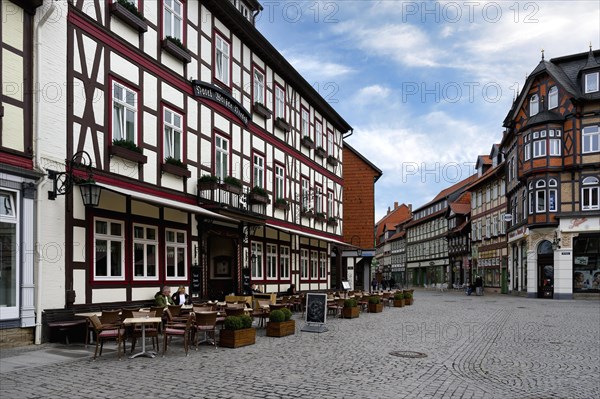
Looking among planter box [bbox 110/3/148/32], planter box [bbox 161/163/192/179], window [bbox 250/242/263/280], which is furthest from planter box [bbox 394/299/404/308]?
planter box [bbox 110/3/148/32]

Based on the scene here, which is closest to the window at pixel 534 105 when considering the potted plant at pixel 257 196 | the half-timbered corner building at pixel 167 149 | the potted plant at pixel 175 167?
the half-timbered corner building at pixel 167 149

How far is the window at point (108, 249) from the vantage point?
14156mm

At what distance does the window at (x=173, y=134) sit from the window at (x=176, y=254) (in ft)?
7.75

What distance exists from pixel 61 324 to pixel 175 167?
6355mm

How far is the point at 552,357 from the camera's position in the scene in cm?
1220

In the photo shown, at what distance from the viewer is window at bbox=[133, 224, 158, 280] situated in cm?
1577

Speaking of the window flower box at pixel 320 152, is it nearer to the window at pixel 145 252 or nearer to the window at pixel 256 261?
the window at pixel 256 261

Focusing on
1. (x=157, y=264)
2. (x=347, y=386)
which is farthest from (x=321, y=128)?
(x=347, y=386)

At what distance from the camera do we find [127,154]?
1500 centimetres

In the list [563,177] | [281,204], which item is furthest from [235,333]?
[563,177]

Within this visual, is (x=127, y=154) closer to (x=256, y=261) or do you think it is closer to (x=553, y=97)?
(x=256, y=261)

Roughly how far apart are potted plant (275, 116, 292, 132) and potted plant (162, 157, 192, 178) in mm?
Result: 8848

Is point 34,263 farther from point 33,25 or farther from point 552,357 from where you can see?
point 552,357

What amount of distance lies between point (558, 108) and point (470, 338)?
29262mm
